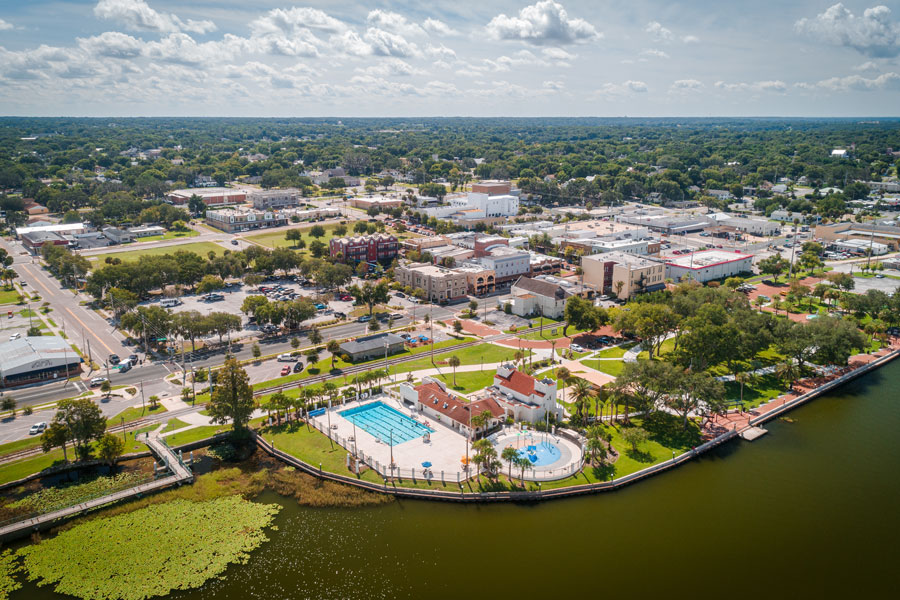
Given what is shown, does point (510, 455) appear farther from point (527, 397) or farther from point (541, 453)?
point (527, 397)

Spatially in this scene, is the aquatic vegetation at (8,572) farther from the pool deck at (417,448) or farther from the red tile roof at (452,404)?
the red tile roof at (452,404)

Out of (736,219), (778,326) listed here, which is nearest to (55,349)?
(778,326)

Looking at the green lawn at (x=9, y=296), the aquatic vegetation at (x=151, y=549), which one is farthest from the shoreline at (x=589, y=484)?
the green lawn at (x=9, y=296)

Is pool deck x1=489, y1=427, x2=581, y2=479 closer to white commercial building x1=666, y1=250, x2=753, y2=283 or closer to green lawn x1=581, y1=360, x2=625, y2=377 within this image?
green lawn x1=581, y1=360, x2=625, y2=377

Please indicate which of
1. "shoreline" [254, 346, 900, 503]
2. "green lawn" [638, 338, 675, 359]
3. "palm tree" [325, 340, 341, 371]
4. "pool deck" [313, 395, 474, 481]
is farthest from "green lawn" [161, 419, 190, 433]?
"green lawn" [638, 338, 675, 359]

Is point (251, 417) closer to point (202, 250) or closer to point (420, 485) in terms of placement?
point (420, 485)

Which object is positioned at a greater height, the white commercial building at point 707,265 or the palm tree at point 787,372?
the white commercial building at point 707,265

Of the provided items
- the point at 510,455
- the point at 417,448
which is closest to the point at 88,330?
the point at 417,448
